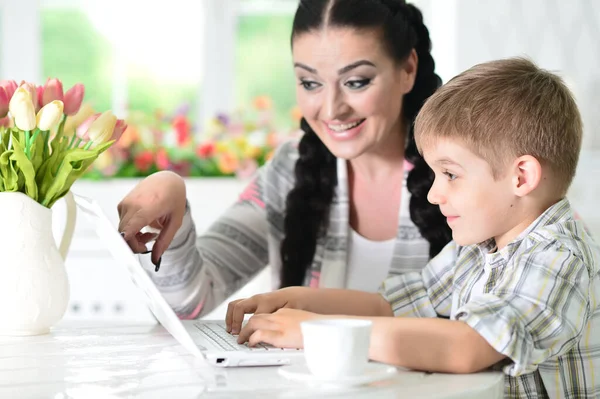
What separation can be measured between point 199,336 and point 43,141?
0.42 meters

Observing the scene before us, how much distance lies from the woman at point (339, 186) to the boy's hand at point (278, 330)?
573mm

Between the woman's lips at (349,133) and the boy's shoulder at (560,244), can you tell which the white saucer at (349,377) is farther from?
the woman's lips at (349,133)

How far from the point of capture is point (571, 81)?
11.2 feet

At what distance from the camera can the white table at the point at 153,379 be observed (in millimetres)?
934

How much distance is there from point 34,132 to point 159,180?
10.6 inches

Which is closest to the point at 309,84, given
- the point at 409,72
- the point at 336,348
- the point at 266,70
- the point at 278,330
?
the point at 409,72

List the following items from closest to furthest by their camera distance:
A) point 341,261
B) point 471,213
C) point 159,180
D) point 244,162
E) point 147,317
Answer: point 471,213 → point 159,180 → point 341,261 → point 147,317 → point 244,162

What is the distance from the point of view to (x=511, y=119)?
1262 mm

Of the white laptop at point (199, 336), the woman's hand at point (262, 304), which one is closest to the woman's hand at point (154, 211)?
the white laptop at point (199, 336)

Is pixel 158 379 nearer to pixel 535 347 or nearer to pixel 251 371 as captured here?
pixel 251 371

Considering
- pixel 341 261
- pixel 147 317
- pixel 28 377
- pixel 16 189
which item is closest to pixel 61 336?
pixel 16 189

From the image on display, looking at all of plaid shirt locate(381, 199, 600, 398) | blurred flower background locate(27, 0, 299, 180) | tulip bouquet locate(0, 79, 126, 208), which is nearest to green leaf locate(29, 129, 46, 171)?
tulip bouquet locate(0, 79, 126, 208)

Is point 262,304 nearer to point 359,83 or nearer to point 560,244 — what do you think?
point 560,244

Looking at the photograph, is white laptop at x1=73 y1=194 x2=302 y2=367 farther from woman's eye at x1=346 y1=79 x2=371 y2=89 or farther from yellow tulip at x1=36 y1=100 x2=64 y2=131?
woman's eye at x1=346 y1=79 x2=371 y2=89
